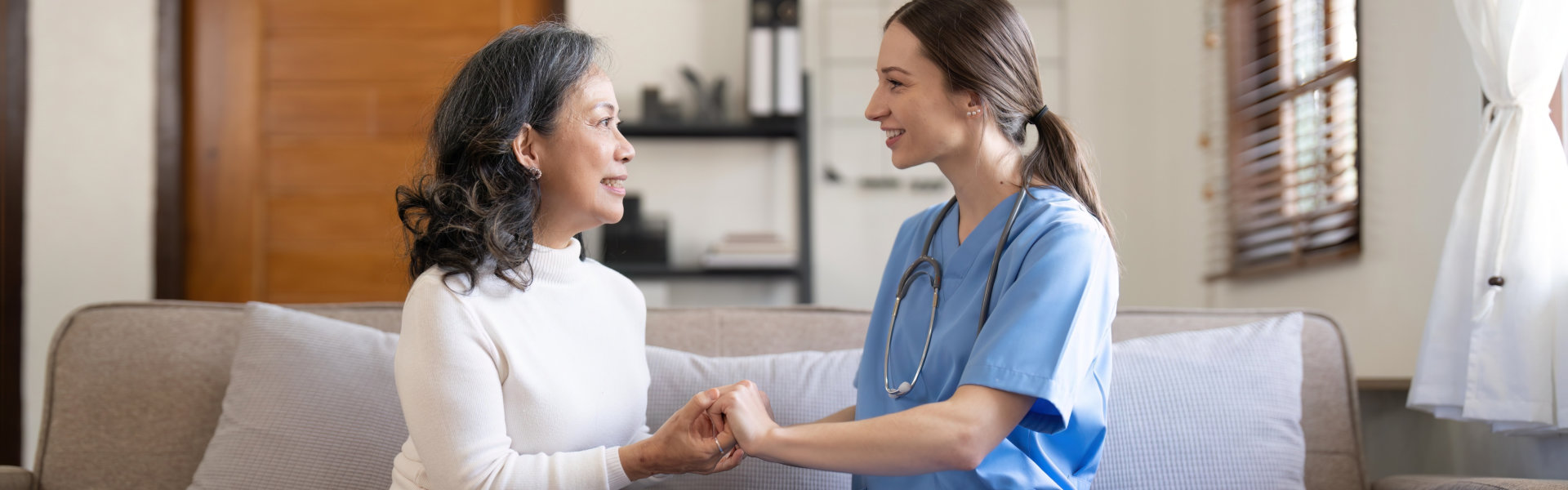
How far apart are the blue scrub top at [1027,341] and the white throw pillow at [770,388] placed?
0.21m

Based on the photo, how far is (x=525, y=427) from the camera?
1.35m

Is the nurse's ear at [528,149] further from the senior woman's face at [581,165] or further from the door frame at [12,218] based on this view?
the door frame at [12,218]

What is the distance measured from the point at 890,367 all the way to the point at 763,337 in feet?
1.76

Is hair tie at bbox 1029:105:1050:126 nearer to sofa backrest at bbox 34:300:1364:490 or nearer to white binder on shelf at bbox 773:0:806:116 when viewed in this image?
sofa backrest at bbox 34:300:1364:490

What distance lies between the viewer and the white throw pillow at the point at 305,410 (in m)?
1.70

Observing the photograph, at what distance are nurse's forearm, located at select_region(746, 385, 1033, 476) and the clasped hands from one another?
94 mm

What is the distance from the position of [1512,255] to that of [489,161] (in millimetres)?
1472

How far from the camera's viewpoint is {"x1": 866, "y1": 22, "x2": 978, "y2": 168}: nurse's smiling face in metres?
1.41

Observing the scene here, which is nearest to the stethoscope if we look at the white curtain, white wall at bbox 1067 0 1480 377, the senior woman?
the senior woman

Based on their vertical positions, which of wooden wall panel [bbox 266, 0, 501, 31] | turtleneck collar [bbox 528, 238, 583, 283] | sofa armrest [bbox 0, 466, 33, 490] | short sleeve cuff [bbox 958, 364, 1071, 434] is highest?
wooden wall panel [bbox 266, 0, 501, 31]

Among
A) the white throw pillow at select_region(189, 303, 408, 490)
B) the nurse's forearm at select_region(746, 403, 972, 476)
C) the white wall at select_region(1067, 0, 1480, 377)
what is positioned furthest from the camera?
the white wall at select_region(1067, 0, 1480, 377)

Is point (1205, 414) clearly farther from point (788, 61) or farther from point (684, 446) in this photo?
point (788, 61)

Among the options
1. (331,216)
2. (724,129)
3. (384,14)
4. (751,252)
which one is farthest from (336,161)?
(751,252)

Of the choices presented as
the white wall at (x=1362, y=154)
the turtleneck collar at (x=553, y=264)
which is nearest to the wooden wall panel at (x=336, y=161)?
the white wall at (x=1362, y=154)
